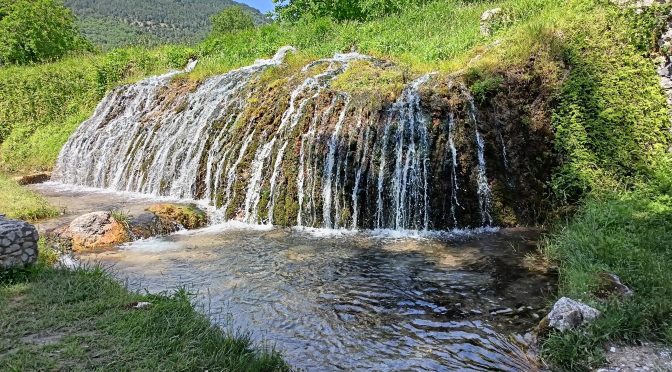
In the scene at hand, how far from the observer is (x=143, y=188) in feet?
40.3

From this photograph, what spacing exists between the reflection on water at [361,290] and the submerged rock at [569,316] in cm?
43

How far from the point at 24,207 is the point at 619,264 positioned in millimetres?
9589

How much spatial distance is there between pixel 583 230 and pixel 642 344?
2693 millimetres

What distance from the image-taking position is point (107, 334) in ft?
12.6

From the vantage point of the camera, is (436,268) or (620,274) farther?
(436,268)

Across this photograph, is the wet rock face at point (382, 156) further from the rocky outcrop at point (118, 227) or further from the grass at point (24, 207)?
the grass at point (24, 207)

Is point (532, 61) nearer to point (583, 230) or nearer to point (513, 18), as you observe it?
point (513, 18)

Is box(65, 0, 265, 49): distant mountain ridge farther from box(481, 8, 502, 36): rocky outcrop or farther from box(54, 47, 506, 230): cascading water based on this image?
box(481, 8, 502, 36): rocky outcrop

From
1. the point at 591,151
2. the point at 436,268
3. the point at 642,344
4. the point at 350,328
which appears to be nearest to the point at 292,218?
the point at 436,268

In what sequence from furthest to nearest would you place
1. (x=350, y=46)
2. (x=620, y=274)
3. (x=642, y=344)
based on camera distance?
(x=350, y=46) < (x=620, y=274) < (x=642, y=344)

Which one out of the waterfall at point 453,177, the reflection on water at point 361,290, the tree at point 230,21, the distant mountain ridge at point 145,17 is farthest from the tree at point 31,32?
the distant mountain ridge at point 145,17

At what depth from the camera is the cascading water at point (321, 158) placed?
29.6ft

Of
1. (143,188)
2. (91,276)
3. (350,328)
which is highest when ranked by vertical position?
(143,188)

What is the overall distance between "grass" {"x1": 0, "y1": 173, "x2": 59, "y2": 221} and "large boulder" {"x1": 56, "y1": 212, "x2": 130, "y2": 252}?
1.17 metres
